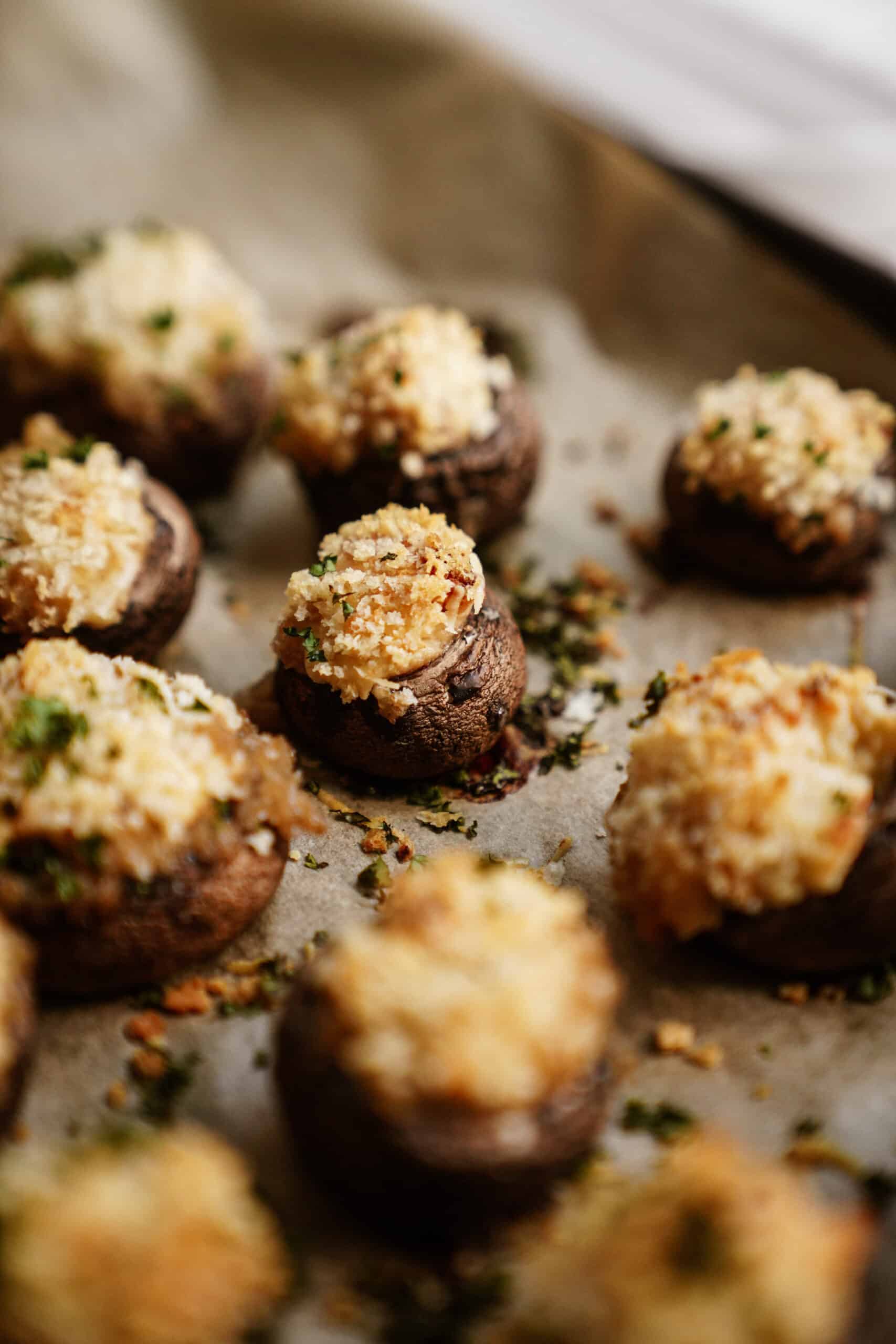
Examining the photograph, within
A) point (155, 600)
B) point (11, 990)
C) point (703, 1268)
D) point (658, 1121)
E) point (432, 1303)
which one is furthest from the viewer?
point (155, 600)

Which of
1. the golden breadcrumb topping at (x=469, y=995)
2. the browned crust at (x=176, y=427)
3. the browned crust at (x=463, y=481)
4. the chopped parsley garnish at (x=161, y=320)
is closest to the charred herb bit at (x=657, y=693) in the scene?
the golden breadcrumb topping at (x=469, y=995)

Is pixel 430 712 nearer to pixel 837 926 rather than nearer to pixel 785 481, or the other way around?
pixel 837 926

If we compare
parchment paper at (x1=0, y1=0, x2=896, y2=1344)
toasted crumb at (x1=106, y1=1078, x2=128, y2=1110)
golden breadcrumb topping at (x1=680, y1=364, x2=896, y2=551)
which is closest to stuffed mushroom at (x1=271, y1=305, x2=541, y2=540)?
parchment paper at (x1=0, y1=0, x2=896, y2=1344)

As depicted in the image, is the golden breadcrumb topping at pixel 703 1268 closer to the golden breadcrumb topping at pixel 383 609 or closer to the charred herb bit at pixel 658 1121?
the charred herb bit at pixel 658 1121

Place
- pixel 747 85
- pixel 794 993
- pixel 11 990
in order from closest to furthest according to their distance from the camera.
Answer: pixel 11 990
pixel 794 993
pixel 747 85

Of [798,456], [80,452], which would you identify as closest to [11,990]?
[80,452]

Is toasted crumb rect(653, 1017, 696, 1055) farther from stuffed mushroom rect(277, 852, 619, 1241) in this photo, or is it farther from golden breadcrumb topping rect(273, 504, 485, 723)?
golden breadcrumb topping rect(273, 504, 485, 723)

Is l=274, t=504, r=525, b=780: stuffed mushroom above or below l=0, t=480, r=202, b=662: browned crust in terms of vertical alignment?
above
